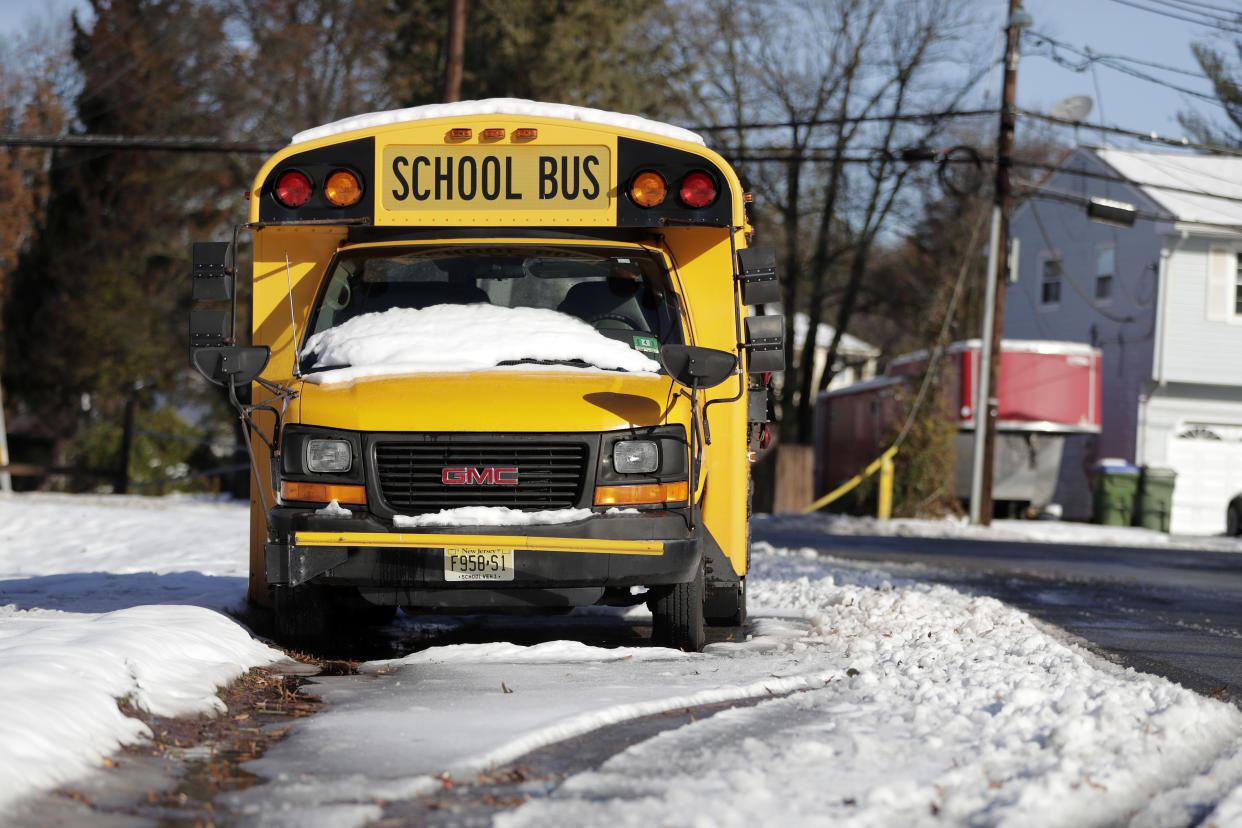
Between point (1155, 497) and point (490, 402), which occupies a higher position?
point (490, 402)

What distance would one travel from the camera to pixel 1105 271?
3494 cm

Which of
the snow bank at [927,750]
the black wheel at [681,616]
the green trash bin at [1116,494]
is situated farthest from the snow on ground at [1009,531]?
the snow bank at [927,750]

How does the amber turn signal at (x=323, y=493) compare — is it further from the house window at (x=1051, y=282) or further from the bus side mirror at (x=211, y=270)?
the house window at (x=1051, y=282)

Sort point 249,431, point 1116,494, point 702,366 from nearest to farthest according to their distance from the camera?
point 702,366, point 249,431, point 1116,494

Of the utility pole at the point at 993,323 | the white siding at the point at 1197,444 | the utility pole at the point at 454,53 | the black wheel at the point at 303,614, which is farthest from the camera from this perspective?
the white siding at the point at 1197,444

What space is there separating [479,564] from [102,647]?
161 cm

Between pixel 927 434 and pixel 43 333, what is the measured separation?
739 inches

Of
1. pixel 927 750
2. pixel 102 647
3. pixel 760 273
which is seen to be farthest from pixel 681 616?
pixel 102 647

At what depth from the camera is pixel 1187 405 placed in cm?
3216

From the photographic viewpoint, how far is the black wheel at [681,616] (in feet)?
24.1

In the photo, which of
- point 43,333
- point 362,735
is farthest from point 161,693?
point 43,333

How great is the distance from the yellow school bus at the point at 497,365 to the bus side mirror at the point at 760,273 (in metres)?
0.02

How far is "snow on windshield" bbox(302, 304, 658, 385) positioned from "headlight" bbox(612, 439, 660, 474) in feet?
1.70

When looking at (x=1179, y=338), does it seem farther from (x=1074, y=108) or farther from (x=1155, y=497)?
(x=1074, y=108)
